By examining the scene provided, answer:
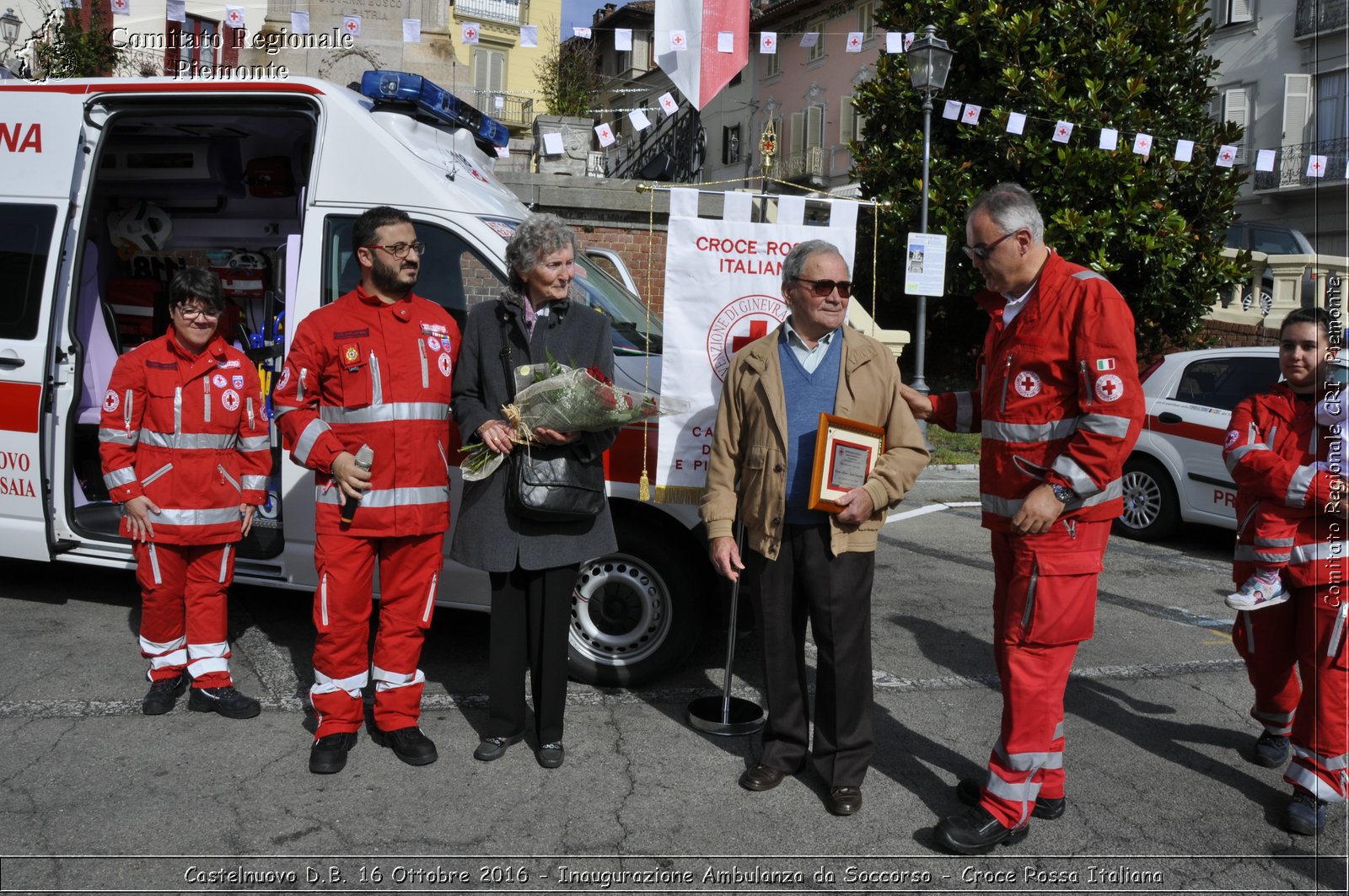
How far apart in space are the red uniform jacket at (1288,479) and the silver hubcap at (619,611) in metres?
2.35

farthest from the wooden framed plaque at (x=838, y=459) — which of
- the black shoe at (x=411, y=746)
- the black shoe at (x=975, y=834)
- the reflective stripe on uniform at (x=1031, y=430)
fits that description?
the black shoe at (x=411, y=746)

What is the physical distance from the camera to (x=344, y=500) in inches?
152

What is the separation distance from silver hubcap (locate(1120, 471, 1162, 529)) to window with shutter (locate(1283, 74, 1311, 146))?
22940 mm

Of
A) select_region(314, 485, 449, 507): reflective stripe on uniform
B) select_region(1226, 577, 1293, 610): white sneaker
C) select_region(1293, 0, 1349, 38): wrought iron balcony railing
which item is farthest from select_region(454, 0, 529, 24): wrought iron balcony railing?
select_region(1226, 577, 1293, 610): white sneaker

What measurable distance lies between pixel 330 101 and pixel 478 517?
2164mm

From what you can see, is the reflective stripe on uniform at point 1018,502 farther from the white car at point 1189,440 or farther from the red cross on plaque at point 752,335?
the white car at point 1189,440

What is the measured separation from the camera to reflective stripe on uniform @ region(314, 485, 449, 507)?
152 inches

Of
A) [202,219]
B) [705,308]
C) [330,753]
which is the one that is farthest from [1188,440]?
[202,219]

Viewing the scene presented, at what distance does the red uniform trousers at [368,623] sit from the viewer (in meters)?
3.91

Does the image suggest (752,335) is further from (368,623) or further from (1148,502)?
(1148,502)

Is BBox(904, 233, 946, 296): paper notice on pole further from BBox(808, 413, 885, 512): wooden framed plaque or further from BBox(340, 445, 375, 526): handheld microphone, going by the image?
BBox(340, 445, 375, 526): handheld microphone

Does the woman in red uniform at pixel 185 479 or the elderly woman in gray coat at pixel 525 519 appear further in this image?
the woman in red uniform at pixel 185 479

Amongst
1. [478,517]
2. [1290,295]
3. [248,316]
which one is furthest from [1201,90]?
[478,517]

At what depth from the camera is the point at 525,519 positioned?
3.91 meters
